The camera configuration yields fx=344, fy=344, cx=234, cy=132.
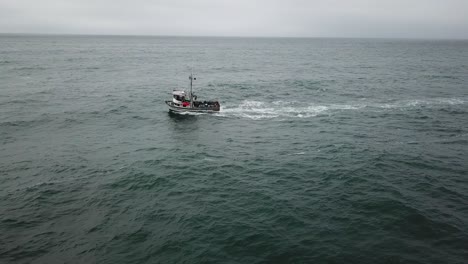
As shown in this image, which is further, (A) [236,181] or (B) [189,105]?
(B) [189,105]

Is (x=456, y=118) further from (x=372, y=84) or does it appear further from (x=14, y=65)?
(x=14, y=65)

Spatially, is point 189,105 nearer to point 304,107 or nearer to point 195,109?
point 195,109

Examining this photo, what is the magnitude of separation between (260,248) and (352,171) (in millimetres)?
21754

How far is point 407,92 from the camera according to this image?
10212 cm

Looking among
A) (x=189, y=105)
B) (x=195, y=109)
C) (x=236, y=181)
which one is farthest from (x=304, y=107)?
(x=236, y=181)

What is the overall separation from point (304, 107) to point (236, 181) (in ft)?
147

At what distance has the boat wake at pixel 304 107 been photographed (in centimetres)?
7956

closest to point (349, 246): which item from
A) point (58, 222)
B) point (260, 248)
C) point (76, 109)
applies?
point (260, 248)

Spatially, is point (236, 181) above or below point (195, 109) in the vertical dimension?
below

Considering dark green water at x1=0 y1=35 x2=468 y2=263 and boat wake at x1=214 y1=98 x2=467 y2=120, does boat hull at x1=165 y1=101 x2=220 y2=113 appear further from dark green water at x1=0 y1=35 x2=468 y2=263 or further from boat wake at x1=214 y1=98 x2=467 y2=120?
dark green water at x1=0 y1=35 x2=468 y2=263

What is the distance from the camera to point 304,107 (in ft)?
282

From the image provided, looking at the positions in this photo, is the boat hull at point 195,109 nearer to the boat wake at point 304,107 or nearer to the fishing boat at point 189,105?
the fishing boat at point 189,105

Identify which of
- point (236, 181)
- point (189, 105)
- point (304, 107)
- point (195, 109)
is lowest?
point (236, 181)

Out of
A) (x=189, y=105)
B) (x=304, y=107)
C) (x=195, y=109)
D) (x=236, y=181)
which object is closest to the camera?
(x=236, y=181)
